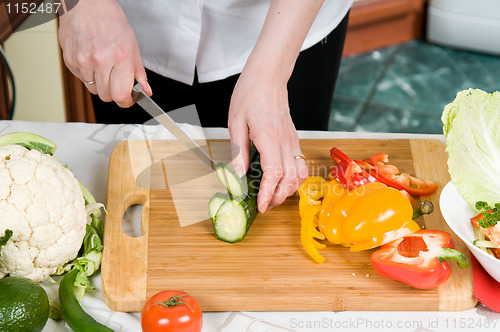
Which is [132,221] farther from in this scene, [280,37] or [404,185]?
[404,185]

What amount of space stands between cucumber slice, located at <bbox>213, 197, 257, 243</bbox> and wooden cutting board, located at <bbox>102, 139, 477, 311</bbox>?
0.09 feet

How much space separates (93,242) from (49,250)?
14 centimetres

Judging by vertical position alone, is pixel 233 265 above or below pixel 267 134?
below

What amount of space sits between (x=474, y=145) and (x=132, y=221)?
34.3 inches

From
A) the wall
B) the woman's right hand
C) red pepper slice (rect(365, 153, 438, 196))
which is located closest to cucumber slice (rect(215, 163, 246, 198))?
the woman's right hand

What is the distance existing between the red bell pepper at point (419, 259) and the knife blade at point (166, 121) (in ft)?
1.61

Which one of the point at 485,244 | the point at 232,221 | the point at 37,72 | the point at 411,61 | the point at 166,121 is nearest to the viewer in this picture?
the point at 485,244

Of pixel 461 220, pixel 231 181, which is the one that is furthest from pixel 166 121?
pixel 461 220

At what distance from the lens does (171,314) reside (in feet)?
3.89

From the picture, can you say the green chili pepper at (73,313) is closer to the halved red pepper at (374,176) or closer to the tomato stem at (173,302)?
the tomato stem at (173,302)

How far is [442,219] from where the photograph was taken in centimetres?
153

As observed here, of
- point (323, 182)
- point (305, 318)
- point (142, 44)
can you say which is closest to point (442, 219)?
point (323, 182)

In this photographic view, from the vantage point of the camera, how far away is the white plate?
1.30 metres

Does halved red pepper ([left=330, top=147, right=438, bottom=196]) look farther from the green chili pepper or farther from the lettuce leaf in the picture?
the green chili pepper
